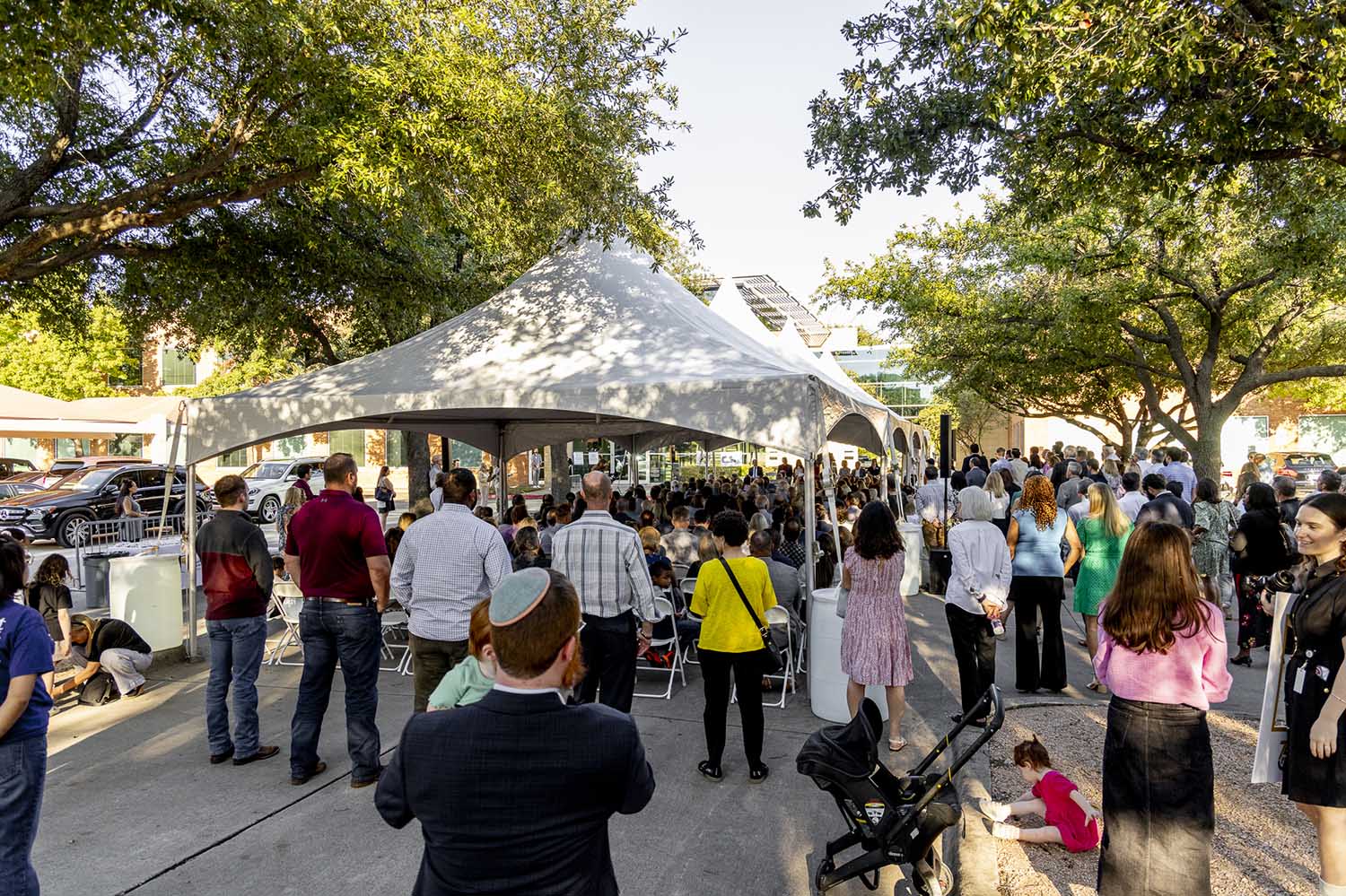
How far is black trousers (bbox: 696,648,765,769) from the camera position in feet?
15.4

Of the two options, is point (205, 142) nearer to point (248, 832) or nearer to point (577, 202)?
point (577, 202)

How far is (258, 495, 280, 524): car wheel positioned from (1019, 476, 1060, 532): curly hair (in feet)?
66.1

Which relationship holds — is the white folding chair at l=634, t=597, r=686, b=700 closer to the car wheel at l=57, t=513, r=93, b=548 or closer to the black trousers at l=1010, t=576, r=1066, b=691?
the black trousers at l=1010, t=576, r=1066, b=691

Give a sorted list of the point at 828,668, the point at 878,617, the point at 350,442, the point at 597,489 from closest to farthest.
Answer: the point at 597,489, the point at 878,617, the point at 828,668, the point at 350,442

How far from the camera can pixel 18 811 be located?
2828 millimetres

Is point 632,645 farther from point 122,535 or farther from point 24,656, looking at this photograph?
point 122,535

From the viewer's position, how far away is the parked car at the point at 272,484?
21781mm

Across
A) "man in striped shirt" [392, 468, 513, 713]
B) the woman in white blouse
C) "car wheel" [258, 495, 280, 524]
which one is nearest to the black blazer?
"man in striped shirt" [392, 468, 513, 713]

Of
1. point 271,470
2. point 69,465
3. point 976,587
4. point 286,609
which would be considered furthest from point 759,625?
point 69,465

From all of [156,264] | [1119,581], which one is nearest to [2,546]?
[1119,581]

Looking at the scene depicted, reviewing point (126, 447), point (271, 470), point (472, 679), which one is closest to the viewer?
point (472, 679)

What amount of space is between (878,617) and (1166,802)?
2195 mm

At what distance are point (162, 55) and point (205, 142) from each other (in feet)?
4.28

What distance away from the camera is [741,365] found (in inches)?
282
